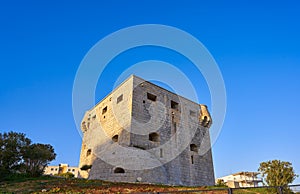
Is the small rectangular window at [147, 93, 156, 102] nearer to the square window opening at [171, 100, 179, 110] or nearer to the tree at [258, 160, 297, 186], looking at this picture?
the square window opening at [171, 100, 179, 110]

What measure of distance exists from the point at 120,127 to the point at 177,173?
6047 millimetres

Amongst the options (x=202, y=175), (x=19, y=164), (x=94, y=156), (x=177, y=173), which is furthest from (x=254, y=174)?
(x=19, y=164)

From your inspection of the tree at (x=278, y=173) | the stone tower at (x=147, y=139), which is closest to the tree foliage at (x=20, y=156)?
the stone tower at (x=147, y=139)

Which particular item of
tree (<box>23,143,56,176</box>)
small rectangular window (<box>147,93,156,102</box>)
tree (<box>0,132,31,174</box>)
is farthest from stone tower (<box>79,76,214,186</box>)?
tree (<box>0,132,31,174</box>)

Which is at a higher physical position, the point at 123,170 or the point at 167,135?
the point at 167,135

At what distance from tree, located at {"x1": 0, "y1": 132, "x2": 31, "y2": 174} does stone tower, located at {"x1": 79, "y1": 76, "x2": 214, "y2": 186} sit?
579cm

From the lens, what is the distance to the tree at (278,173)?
52.4 feet

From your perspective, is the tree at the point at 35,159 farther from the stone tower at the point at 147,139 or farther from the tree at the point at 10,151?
the stone tower at the point at 147,139

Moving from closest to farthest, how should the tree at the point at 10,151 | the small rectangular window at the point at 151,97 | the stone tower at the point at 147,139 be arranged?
the tree at the point at 10,151 < the stone tower at the point at 147,139 < the small rectangular window at the point at 151,97

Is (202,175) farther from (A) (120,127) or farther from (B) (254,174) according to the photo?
(B) (254,174)

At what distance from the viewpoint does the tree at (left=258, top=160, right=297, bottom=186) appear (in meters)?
16.0

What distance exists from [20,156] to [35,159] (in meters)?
1.02

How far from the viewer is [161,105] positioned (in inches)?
862

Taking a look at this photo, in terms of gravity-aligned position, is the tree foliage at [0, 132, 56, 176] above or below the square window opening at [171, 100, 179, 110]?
below
